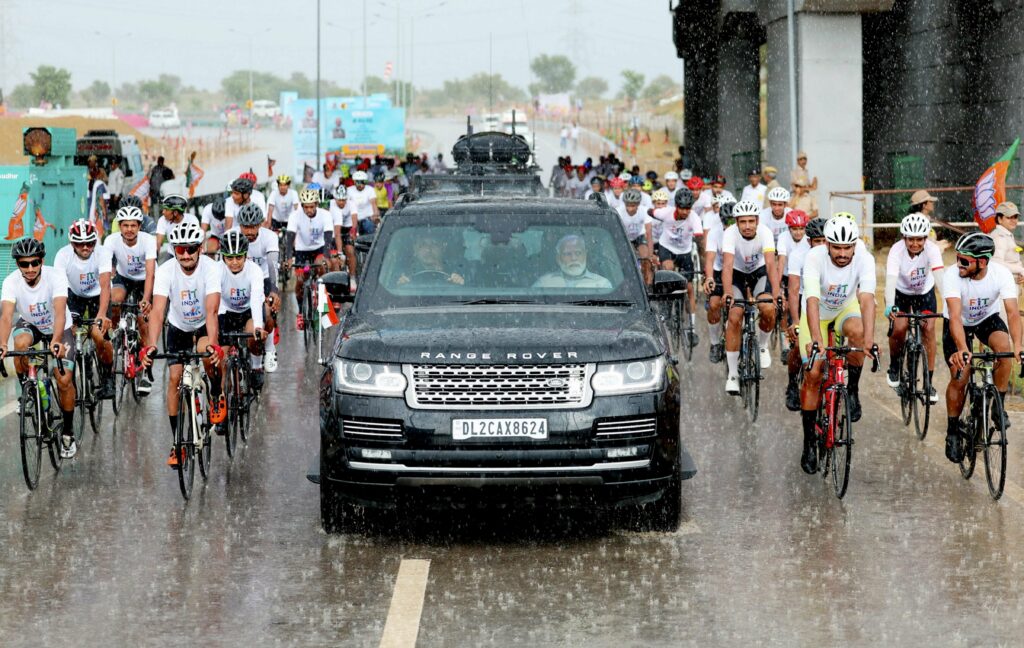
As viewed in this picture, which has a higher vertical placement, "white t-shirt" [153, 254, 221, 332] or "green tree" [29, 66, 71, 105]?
"green tree" [29, 66, 71, 105]

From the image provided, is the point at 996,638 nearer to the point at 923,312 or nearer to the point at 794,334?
the point at 794,334

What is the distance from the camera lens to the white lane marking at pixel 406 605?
23.1 ft

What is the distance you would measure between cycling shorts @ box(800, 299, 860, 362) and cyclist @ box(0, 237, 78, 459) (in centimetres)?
499

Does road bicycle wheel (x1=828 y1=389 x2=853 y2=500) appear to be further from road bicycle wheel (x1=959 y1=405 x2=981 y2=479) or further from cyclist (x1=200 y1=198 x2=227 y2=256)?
cyclist (x1=200 y1=198 x2=227 y2=256)

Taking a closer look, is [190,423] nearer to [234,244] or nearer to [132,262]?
[234,244]

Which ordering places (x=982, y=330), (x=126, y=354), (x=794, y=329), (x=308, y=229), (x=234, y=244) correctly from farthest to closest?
(x=308, y=229), (x=126, y=354), (x=234, y=244), (x=794, y=329), (x=982, y=330)

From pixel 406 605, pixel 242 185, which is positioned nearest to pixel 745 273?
pixel 242 185

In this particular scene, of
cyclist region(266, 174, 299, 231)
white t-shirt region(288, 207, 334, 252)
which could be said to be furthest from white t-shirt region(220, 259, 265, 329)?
cyclist region(266, 174, 299, 231)

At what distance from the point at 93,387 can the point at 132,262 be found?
5.48ft

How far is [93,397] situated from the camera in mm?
12938

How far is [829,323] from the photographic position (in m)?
11.3

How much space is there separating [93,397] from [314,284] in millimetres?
6031

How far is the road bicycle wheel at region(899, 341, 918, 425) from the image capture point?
1289 cm

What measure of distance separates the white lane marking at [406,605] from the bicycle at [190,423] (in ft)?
7.62
